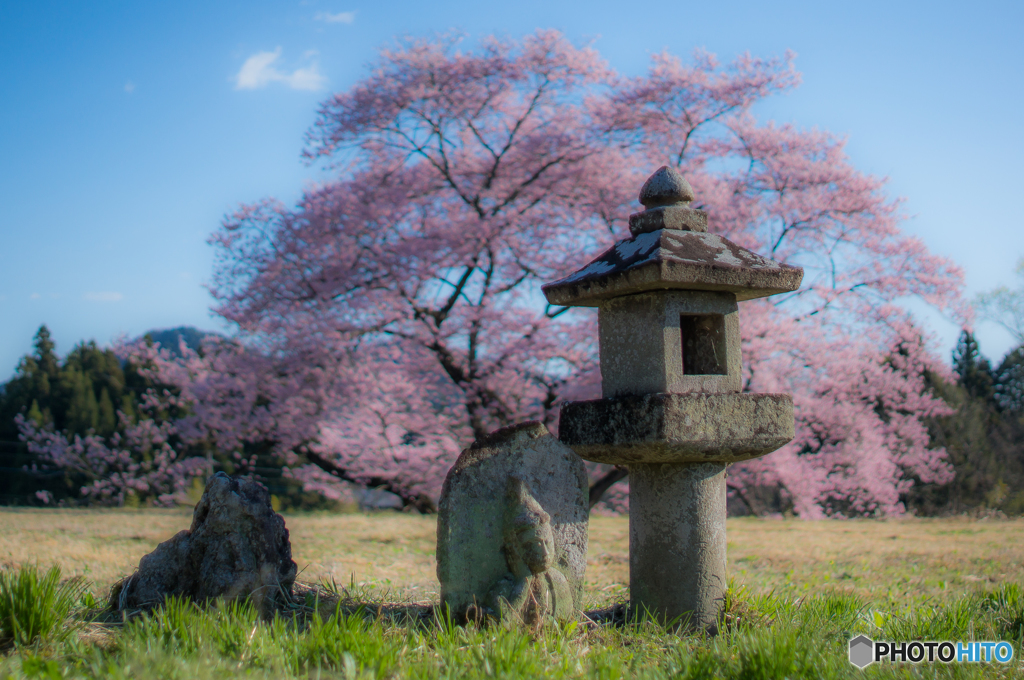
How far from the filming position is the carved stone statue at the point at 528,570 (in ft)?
11.2

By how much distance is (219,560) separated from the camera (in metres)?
3.80

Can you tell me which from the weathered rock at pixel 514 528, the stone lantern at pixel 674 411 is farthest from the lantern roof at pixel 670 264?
the weathered rock at pixel 514 528

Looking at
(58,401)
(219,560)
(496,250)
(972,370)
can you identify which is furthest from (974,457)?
(58,401)

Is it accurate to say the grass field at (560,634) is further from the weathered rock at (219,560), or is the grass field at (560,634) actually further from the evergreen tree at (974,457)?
the evergreen tree at (974,457)

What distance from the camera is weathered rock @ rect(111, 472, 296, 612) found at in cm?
375

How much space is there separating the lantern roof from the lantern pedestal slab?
2.00 feet

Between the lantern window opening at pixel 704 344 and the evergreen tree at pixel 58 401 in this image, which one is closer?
the lantern window opening at pixel 704 344

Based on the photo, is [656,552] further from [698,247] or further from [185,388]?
[185,388]

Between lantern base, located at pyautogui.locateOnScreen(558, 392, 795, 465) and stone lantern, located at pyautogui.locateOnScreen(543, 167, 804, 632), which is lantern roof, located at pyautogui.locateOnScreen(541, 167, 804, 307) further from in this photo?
lantern base, located at pyautogui.locateOnScreen(558, 392, 795, 465)

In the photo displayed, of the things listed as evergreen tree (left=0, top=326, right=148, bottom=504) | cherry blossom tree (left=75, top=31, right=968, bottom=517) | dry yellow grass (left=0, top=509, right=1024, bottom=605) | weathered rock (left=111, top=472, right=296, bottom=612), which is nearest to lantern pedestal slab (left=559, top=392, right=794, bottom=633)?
dry yellow grass (left=0, top=509, right=1024, bottom=605)

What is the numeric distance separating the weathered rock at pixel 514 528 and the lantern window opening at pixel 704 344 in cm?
99

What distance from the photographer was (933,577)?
6.34 meters

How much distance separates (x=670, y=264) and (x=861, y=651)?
7.02 ft

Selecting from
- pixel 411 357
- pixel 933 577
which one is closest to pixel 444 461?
pixel 411 357
